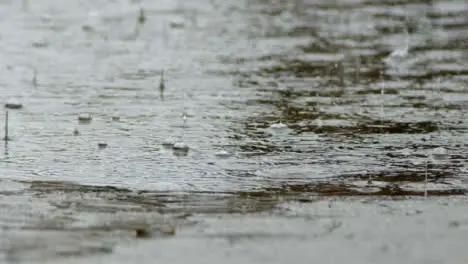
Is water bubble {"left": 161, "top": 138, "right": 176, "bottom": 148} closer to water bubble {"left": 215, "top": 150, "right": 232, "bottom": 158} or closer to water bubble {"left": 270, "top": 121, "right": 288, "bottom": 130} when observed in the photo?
water bubble {"left": 215, "top": 150, "right": 232, "bottom": 158}

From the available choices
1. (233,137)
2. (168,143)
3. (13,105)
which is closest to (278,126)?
(233,137)

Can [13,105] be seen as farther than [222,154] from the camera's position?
Yes

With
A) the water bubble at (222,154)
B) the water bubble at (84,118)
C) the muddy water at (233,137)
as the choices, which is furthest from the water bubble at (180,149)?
the water bubble at (84,118)

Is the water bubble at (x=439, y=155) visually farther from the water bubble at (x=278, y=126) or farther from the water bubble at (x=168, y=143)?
the water bubble at (x=168, y=143)

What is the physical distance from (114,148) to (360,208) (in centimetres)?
231

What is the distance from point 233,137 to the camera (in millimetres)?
8523

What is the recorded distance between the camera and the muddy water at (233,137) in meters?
5.98

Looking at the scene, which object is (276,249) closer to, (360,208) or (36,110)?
(360,208)

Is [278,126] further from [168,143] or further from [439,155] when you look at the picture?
[439,155]

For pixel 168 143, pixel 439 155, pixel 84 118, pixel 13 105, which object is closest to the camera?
pixel 439 155

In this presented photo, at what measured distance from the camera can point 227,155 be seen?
311 inches

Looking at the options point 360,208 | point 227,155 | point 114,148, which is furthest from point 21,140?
point 360,208

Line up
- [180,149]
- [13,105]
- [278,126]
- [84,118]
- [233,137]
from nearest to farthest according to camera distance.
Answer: [180,149] → [233,137] → [278,126] → [84,118] → [13,105]

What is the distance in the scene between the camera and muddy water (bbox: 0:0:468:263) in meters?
5.98
